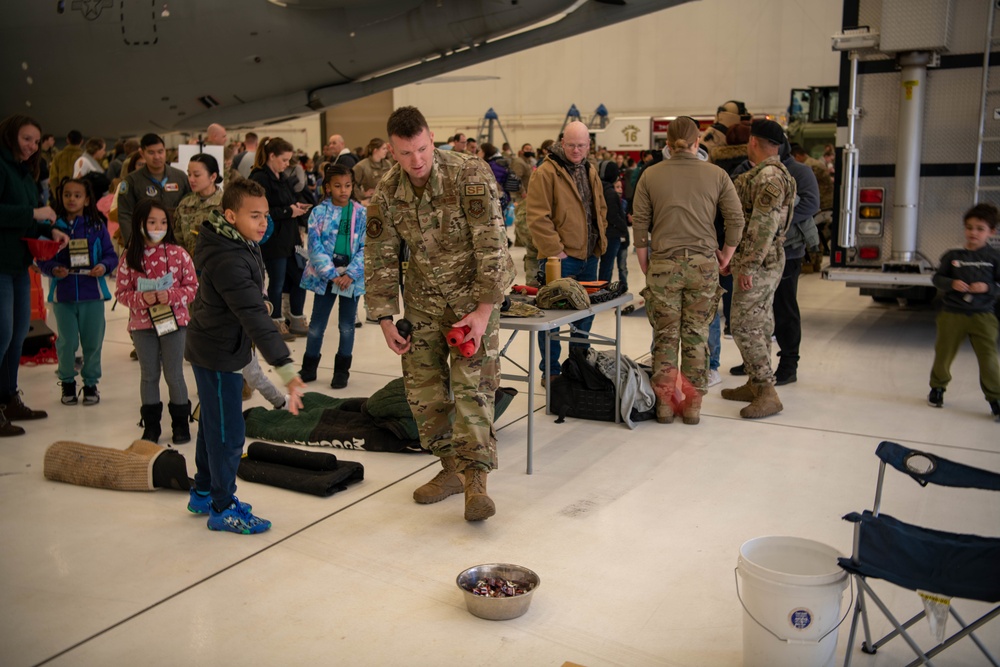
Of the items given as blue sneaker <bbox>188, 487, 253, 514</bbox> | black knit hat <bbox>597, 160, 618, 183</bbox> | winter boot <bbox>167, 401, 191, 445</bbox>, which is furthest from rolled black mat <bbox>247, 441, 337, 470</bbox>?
black knit hat <bbox>597, 160, 618, 183</bbox>

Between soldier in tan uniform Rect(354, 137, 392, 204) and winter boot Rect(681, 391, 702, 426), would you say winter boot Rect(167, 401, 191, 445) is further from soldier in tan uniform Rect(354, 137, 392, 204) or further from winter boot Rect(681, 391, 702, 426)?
soldier in tan uniform Rect(354, 137, 392, 204)

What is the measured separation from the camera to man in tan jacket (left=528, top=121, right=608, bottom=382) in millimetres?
5984

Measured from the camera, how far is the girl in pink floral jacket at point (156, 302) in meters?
5.09

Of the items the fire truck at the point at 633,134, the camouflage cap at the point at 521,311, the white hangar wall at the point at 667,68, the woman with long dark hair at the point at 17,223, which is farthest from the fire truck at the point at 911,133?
the white hangar wall at the point at 667,68

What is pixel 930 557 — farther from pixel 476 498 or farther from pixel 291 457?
pixel 291 457

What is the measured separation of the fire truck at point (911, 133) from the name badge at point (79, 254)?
599 cm

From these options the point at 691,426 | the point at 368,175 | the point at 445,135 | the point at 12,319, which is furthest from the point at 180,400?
the point at 445,135

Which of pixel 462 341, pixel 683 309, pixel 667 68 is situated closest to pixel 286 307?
pixel 683 309

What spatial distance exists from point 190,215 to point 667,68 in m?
23.0

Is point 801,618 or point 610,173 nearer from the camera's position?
point 801,618

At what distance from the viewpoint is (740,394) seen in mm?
6285

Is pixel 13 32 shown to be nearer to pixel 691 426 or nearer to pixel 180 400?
pixel 180 400

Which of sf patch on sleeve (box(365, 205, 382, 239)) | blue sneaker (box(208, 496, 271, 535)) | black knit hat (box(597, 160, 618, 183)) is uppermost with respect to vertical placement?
black knit hat (box(597, 160, 618, 183))

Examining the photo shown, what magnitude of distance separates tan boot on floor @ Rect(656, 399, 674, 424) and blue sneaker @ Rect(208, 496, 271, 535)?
8.99ft
